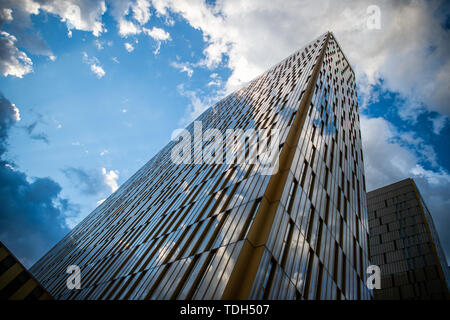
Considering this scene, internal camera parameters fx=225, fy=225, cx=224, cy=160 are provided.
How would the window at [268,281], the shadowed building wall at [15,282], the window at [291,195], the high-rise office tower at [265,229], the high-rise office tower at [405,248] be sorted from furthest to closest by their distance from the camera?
the high-rise office tower at [405,248], the shadowed building wall at [15,282], the window at [291,195], the high-rise office tower at [265,229], the window at [268,281]

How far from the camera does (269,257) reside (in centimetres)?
1109

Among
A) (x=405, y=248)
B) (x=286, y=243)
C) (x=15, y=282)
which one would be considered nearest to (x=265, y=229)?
(x=286, y=243)

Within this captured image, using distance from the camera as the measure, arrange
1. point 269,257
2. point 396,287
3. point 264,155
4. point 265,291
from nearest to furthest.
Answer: point 265,291, point 269,257, point 264,155, point 396,287

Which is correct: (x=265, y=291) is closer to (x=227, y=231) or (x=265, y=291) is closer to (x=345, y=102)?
(x=227, y=231)

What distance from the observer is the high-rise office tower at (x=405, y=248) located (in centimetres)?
3434

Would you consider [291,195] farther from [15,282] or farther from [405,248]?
[405,248]

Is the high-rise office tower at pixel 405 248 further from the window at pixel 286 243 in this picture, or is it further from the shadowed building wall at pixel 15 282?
the shadowed building wall at pixel 15 282

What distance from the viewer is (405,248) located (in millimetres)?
40000

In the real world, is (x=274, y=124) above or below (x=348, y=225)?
above

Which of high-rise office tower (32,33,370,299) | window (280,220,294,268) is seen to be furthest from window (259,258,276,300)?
window (280,220,294,268)

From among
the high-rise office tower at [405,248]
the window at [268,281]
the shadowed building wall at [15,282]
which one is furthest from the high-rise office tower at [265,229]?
the high-rise office tower at [405,248]

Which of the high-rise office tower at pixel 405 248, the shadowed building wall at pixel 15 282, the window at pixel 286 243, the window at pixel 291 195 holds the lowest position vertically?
the shadowed building wall at pixel 15 282

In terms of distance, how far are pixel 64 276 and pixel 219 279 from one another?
40.8m
